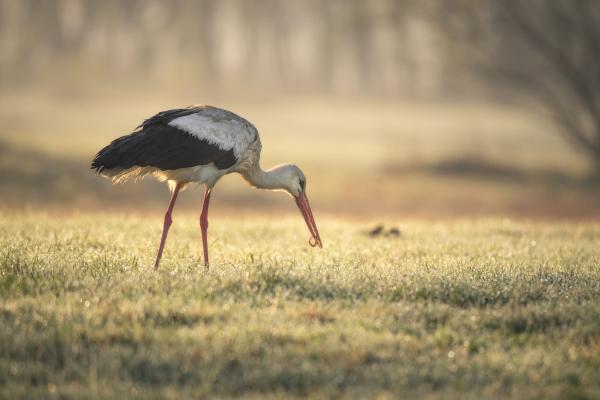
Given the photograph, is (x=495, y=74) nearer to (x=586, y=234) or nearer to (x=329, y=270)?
(x=586, y=234)

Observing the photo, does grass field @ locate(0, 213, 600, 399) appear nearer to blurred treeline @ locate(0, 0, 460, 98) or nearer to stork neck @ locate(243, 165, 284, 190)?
stork neck @ locate(243, 165, 284, 190)

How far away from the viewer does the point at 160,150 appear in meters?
8.58

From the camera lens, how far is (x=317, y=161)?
32.9 meters

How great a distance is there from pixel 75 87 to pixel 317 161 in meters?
35.6

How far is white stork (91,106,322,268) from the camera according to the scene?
8.45 metres

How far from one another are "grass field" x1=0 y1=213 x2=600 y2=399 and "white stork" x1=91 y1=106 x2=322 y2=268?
844 mm

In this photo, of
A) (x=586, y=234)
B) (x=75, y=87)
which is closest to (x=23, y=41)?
(x=75, y=87)

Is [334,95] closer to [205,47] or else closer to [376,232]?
[205,47]

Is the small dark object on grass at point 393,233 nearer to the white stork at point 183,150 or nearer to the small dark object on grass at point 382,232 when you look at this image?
the small dark object on grass at point 382,232

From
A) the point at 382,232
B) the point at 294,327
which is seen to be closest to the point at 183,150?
the point at 294,327

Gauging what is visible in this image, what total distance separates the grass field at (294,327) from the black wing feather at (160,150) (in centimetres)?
95

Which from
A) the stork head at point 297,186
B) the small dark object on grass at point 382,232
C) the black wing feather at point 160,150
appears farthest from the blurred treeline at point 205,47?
the black wing feather at point 160,150

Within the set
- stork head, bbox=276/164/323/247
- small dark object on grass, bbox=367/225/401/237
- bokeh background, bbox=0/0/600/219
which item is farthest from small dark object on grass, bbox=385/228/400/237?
bokeh background, bbox=0/0/600/219

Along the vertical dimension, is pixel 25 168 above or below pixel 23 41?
below
